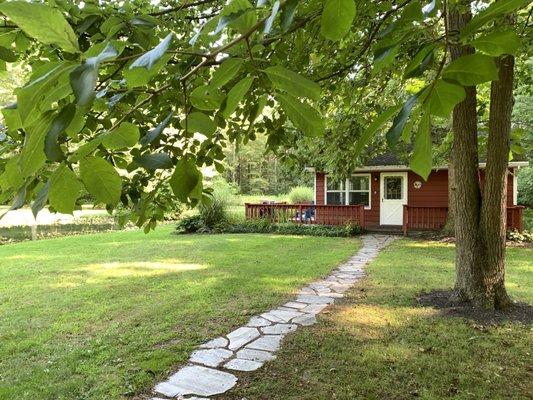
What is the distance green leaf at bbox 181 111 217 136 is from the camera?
92cm

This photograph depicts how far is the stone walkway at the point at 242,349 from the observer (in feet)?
11.2

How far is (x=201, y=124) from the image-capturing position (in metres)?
0.93

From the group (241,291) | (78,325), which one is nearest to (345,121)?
(241,291)

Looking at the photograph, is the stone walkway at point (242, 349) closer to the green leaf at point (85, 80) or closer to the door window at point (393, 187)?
the green leaf at point (85, 80)

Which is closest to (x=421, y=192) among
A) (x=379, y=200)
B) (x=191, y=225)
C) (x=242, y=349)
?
(x=379, y=200)

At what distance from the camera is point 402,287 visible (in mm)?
6797

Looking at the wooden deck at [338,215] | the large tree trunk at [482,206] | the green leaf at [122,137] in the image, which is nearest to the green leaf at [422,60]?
the green leaf at [122,137]

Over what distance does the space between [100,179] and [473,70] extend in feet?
2.07

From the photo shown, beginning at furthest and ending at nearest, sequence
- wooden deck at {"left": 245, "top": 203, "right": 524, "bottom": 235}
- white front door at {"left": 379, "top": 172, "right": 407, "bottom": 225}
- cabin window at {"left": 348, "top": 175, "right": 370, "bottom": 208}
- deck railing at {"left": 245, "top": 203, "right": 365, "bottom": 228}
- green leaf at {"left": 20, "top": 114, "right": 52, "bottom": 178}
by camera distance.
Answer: cabin window at {"left": 348, "top": 175, "right": 370, "bottom": 208} → white front door at {"left": 379, "top": 172, "right": 407, "bottom": 225} → deck railing at {"left": 245, "top": 203, "right": 365, "bottom": 228} → wooden deck at {"left": 245, "top": 203, "right": 524, "bottom": 235} → green leaf at {"left": 20, "top": 114, "right": 52, "bottom": 178}

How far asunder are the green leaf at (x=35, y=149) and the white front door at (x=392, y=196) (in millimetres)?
16764

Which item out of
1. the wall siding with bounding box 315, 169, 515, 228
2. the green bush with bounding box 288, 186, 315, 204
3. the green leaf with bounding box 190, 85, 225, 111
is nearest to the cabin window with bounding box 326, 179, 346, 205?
the wall siding with bounding box 315, 169, 515, 228

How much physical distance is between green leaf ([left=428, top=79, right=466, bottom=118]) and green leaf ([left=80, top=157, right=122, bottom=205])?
542 mm

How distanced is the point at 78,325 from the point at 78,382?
1796mm

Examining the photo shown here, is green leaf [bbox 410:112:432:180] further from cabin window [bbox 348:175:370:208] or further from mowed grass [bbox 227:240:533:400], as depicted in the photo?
cabin window [bbox 348:175:370:208]
